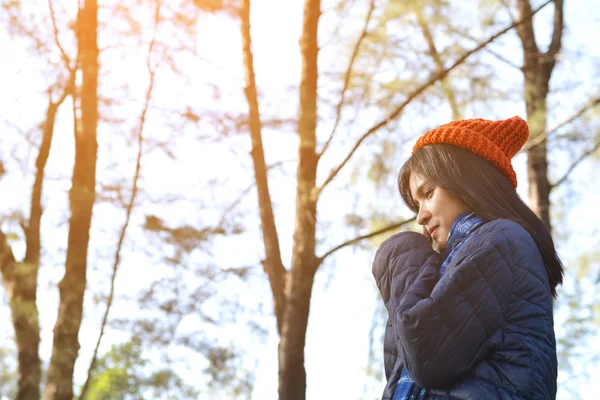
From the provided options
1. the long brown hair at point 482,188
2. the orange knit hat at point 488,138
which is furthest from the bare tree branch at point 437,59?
the long brown hair at point 482,188

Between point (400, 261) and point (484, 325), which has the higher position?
point (400, 261)

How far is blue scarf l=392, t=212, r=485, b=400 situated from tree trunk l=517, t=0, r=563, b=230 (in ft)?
14.5

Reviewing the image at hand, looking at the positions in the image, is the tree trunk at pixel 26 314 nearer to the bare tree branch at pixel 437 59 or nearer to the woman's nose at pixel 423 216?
the bare tree branch at pixel 437 59

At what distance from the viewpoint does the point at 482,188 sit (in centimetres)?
153

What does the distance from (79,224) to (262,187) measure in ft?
3.29

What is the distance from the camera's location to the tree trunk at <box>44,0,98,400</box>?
3.54 metres

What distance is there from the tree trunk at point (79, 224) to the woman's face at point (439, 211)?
2.52 m

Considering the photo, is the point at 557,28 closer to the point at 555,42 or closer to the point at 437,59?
the point at 555,42

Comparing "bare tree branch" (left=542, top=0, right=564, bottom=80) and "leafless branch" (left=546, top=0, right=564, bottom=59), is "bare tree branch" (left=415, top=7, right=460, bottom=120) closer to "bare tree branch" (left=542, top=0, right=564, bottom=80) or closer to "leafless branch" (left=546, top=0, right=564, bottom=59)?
"bare tree branch" (left=542, top=0, right=564, bottom=80)

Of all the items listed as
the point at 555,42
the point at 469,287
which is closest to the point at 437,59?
the point at 555,42

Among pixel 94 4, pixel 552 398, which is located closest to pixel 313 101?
pixel 94 4

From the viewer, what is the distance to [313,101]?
3.71 metres

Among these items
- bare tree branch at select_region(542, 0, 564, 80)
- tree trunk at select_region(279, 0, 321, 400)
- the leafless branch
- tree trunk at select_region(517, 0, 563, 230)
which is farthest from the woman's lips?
the leafless branch

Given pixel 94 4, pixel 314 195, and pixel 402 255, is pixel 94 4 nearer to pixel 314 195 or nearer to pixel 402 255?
pixel 314 195
